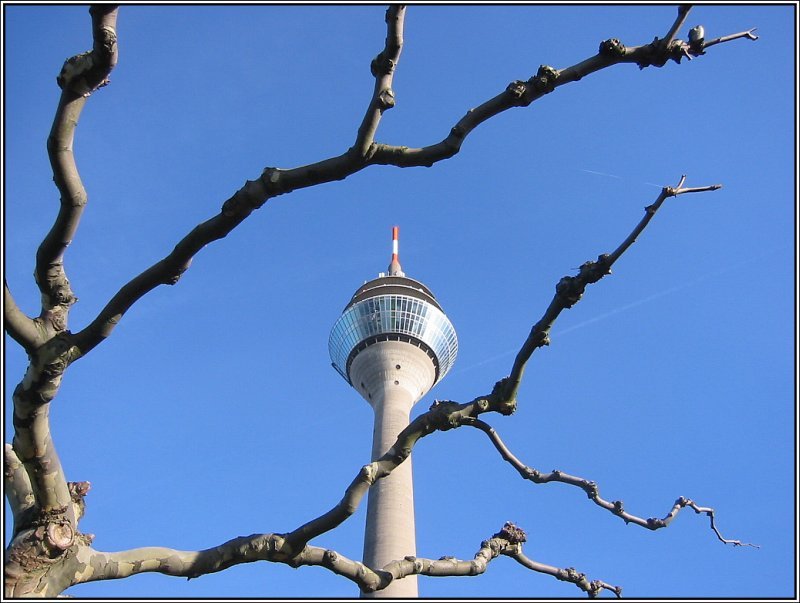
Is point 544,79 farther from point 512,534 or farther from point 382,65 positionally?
point 512,534

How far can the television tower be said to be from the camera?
38094 mm

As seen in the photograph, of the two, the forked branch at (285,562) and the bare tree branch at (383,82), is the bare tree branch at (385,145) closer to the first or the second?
the bare tree branch at (383,82)

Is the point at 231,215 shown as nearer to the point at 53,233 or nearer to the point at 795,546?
the point at 53,233

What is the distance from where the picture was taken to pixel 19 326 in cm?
511

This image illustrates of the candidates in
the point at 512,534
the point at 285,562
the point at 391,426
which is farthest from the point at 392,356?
the point at 285,562

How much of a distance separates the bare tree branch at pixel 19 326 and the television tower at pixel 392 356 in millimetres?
33139

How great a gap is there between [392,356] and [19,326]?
1618 inches

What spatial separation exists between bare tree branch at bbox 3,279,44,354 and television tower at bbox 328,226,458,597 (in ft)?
109

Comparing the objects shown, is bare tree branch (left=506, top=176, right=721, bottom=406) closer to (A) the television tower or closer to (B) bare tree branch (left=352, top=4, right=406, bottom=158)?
(B) bare tree branch (left=352, top=4, right=406, bottom=158)

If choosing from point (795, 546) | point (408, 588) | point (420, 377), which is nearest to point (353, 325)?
point (420, 377)

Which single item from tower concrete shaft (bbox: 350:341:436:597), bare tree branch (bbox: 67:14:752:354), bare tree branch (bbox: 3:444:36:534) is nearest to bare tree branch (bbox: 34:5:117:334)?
bare tree branch (bbox: 67:14:752:354)

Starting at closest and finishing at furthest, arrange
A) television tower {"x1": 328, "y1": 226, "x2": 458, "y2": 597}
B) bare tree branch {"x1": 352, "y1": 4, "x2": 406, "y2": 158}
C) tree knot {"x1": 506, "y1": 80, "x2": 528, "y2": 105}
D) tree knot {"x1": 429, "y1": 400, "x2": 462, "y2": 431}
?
bare tree branch {"x1": 352, "y1": 4, "x2": 406, "y2": 158} → tree knot {"x1": 506, "y1": 80, "x2": 528, "y2": 105} → tree knot {"x1": 429, "y1": 400, "x2": 462, "y2": 431} → television tower {"x1": 328, "y1": 226, "x2": 458, "y2": 597}

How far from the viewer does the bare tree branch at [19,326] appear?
495 cm

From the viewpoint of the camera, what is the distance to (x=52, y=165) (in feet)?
16.0
